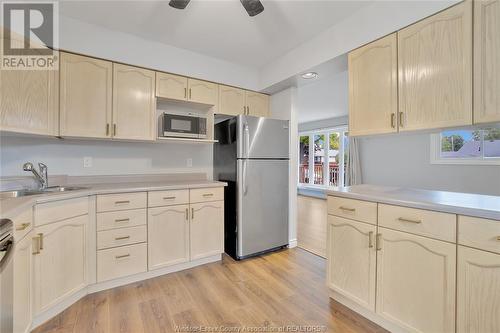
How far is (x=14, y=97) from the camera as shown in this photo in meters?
1.67

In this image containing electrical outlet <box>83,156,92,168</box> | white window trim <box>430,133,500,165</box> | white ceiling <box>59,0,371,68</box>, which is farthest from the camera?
white window trim <box>430,133,500,165</box>

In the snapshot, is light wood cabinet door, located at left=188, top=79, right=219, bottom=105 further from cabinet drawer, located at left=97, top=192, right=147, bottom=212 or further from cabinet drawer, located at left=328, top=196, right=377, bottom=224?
cabinet drawer, located at left=328, top=196, right=377, bottom=224

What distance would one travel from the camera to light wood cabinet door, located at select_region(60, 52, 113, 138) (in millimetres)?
1968

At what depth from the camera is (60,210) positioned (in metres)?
1.64

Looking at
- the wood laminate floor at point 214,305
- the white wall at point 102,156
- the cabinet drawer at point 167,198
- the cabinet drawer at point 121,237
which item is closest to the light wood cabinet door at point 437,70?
the wood laminate floor at point 214,305

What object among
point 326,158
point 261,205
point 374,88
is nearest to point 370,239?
point 374,88

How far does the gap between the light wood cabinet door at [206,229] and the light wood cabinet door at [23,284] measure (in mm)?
1236

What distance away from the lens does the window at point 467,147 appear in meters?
3.33

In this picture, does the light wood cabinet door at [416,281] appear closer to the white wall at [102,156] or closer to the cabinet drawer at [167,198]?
the cabinet drawer at [167,198]

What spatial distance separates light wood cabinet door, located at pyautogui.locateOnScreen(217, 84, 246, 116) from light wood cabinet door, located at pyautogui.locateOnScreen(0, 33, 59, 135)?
1.59 metres

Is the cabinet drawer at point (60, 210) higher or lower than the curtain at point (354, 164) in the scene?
lower

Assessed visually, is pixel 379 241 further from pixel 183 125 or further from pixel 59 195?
pixel 59 195

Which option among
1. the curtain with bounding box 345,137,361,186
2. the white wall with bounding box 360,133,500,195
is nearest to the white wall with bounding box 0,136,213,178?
the white wall with bounding box 360,133,500,195

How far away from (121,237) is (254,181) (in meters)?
1.46
